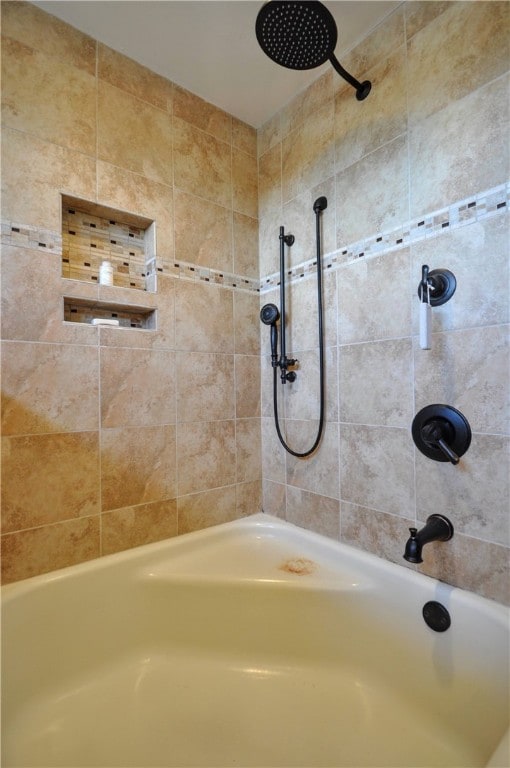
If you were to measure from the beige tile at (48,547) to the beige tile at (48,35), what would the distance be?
1691mm

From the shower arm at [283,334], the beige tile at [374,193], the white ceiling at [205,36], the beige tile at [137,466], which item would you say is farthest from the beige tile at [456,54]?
the beige tile at [137,466]

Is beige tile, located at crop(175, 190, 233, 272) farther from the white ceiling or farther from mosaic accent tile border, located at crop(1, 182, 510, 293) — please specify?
the white ceiling

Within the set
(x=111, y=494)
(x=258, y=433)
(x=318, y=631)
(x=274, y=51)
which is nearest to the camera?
(x=274, y=51)

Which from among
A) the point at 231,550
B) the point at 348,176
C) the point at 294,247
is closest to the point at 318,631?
the point at 231,550

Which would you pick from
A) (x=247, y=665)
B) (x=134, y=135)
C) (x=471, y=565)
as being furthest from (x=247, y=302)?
(x=247, y=665)

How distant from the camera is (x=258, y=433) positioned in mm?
1850

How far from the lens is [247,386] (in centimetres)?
181

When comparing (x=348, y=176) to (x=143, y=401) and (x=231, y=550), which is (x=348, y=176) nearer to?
(x=143, y=401)

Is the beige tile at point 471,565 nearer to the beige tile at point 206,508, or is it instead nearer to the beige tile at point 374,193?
the beige tile at point 206,508

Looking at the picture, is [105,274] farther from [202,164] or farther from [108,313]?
[202,164]

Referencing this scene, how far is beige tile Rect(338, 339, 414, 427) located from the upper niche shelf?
89 cm

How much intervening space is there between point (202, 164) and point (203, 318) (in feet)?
2.41

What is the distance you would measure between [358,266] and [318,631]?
1.36 metres

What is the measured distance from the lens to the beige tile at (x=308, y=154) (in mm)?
1538
